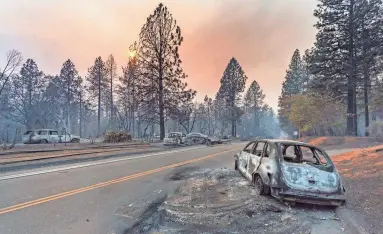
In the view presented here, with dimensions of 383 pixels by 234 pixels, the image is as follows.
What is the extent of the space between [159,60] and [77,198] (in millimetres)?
32234

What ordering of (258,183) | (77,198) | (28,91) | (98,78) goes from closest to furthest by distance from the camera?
(77,198), (258,183), (28,91), (98,78)

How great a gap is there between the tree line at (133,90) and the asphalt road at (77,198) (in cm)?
2701

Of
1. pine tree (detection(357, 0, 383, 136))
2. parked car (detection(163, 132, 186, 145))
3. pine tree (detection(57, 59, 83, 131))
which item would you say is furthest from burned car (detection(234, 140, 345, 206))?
pine tree (detection(57, 59, 83, 131))

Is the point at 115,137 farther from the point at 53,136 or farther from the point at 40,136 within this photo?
the point at 40,136

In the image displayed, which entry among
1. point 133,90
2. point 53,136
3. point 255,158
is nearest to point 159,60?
point 133,90

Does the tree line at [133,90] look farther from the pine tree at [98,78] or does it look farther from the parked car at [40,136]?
the parked car at [40,136]

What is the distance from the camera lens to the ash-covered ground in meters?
5.63

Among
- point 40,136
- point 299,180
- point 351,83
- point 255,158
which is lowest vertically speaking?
point 299,180

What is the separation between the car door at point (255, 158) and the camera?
894cm

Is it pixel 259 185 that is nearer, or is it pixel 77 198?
pixel 77 198

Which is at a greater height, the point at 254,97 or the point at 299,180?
the point at 254,97

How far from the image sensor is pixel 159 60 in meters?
38.6

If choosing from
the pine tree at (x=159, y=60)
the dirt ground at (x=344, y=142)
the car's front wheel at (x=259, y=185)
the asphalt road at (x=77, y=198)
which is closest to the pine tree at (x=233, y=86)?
the pine tree at (x=159, y=60)

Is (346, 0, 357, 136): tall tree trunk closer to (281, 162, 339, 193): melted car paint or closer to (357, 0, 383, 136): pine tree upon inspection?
(357, 0, 383, 136): pine tree
